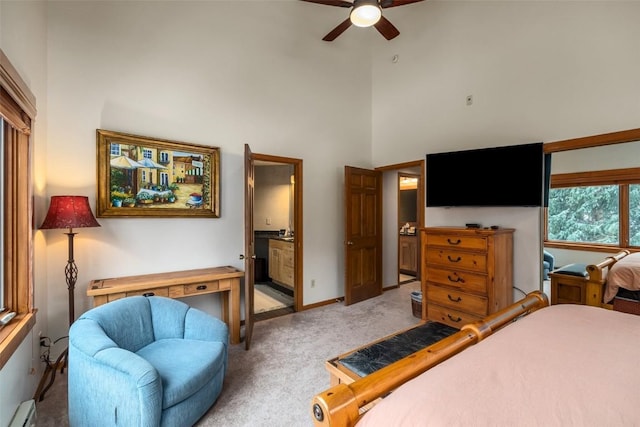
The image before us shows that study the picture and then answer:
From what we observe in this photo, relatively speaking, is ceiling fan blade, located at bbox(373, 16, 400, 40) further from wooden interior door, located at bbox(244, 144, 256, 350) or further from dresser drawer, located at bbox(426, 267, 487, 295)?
dresser drawer, located at bbox(426, 267, 487, 295)

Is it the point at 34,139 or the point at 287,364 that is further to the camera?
the point at 287,364

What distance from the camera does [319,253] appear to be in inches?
167

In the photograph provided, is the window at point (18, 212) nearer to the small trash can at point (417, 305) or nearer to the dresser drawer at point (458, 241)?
the dresser drawer at point (458, 241)

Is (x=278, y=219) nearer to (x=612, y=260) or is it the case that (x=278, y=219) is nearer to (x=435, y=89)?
(x=435, y=89)

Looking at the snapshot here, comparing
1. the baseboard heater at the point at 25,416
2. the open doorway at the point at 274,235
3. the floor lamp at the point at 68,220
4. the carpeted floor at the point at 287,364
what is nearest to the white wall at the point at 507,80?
the carpeted floor at the point at 287,364

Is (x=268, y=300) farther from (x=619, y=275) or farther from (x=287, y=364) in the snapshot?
(x=619, y=275)

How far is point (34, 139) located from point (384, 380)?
9.60 feet

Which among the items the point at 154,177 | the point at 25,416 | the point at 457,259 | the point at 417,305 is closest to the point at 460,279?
the point at 457,259

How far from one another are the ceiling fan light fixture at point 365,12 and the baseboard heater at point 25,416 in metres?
3.65

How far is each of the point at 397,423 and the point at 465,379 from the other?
32cm

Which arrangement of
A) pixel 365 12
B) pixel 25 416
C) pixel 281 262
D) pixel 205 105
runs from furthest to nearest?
pixel 281 262 < pixel 205 105 < pixel 365 12 < pixel 25 416

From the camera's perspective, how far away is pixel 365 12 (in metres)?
2.44

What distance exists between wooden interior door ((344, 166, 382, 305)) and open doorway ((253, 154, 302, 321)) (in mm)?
919

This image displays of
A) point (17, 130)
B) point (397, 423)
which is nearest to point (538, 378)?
point (397, 423)
